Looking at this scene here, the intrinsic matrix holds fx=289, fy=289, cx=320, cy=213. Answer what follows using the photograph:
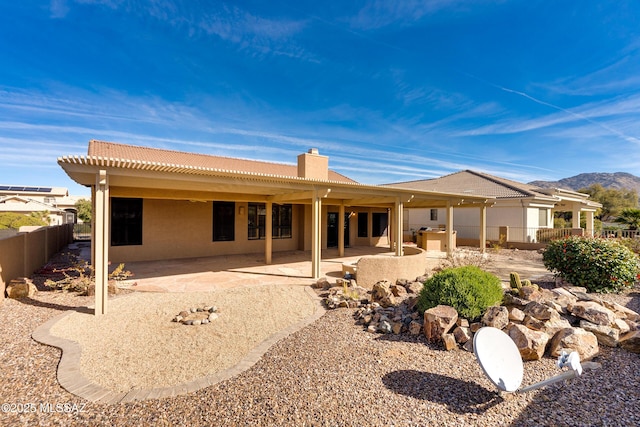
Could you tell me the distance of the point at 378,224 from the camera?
19031 mm

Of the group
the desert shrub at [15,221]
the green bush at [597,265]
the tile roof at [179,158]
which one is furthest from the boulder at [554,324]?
the desert shrub at [15,221]

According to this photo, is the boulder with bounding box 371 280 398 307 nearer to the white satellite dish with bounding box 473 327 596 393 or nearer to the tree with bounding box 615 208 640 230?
the white satellite dish with bounding box 473 327 596 393

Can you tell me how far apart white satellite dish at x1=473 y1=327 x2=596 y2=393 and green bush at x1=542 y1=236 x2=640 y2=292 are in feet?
18.9

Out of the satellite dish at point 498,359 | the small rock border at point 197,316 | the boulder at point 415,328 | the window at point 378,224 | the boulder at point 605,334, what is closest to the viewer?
the satellite dish at point 498,359

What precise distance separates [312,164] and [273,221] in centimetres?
376

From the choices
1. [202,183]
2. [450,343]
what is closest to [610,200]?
[450,343]

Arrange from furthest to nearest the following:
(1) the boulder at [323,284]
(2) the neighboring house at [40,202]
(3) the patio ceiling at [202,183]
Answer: (2) the neighboring house at [40,202] < (1) the boulder at [323,284] < (3) the patio ceiling at [202,183]

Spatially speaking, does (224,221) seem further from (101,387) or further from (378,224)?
(101,387)

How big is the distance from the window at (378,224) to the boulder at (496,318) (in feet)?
45.8

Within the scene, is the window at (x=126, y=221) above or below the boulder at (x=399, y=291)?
above

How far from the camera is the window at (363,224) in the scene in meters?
18.5

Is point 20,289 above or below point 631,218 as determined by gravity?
below

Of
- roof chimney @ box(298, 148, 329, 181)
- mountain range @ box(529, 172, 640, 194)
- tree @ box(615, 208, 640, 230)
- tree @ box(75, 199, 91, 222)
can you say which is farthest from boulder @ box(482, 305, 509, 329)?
mountain range @ box(529, 172, 640, 194)

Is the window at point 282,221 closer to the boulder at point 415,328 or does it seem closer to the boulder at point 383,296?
the boulder at point 383,296
